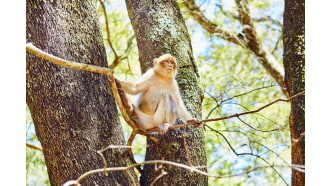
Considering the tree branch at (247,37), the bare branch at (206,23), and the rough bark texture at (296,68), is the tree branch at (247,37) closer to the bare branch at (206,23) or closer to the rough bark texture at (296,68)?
the bare branch at (206,23)

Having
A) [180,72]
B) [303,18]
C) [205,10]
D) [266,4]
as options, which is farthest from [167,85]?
[266,4]

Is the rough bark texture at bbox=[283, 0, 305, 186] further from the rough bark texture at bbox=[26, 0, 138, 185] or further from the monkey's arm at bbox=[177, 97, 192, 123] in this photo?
the rough bark texture at bbox=[26, 0, 138, 185]

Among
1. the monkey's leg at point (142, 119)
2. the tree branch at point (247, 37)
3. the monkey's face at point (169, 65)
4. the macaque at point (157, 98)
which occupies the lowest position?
the monkey's leg at point (142, 119)

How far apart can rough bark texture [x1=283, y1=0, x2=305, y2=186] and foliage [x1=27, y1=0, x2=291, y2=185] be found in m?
0.86

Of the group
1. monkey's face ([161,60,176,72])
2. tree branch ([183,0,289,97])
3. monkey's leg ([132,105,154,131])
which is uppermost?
tree branch ([183,0,289,97])

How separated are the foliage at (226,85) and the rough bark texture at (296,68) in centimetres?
86

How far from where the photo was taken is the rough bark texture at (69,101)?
8.80ft

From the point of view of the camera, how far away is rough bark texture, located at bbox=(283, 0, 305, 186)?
3.47m

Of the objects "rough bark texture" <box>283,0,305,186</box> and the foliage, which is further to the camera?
the foliage

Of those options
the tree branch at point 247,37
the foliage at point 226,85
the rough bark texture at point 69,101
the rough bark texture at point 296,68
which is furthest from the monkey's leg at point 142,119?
the tree branch at point 247,37

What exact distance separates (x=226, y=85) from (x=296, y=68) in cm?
183

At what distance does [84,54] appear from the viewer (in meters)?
2.87

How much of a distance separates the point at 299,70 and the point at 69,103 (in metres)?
2.38

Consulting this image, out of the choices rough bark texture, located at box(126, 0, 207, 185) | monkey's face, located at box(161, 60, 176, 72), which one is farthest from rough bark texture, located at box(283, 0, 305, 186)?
monkey's face, located at box(161, 60, 176, 72)
